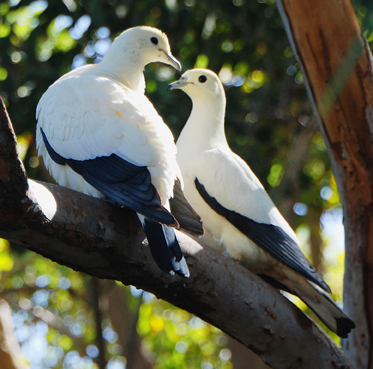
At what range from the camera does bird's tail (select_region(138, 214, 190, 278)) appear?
185cm

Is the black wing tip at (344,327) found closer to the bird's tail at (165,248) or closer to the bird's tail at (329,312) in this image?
the bird's tail at (329,312)

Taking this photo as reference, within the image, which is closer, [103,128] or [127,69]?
[103,128]

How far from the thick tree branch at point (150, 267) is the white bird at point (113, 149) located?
0.12 metres

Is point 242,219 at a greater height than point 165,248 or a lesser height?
lesser

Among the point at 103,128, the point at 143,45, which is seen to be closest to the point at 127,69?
the point at 143,45

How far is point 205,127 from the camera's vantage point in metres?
3.58

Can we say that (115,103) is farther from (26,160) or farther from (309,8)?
(26,160)

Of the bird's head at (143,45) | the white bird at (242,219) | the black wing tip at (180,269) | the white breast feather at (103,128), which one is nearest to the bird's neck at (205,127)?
the white bird at (242,219)

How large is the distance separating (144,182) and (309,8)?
63.2 inches

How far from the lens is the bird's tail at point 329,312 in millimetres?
2762

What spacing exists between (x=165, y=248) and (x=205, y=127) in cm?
180

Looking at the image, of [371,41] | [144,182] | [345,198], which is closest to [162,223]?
[144,182]

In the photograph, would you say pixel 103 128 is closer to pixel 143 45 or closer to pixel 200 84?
pixel 143 45

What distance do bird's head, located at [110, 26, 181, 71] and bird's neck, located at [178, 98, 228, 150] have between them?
0.66 metres
